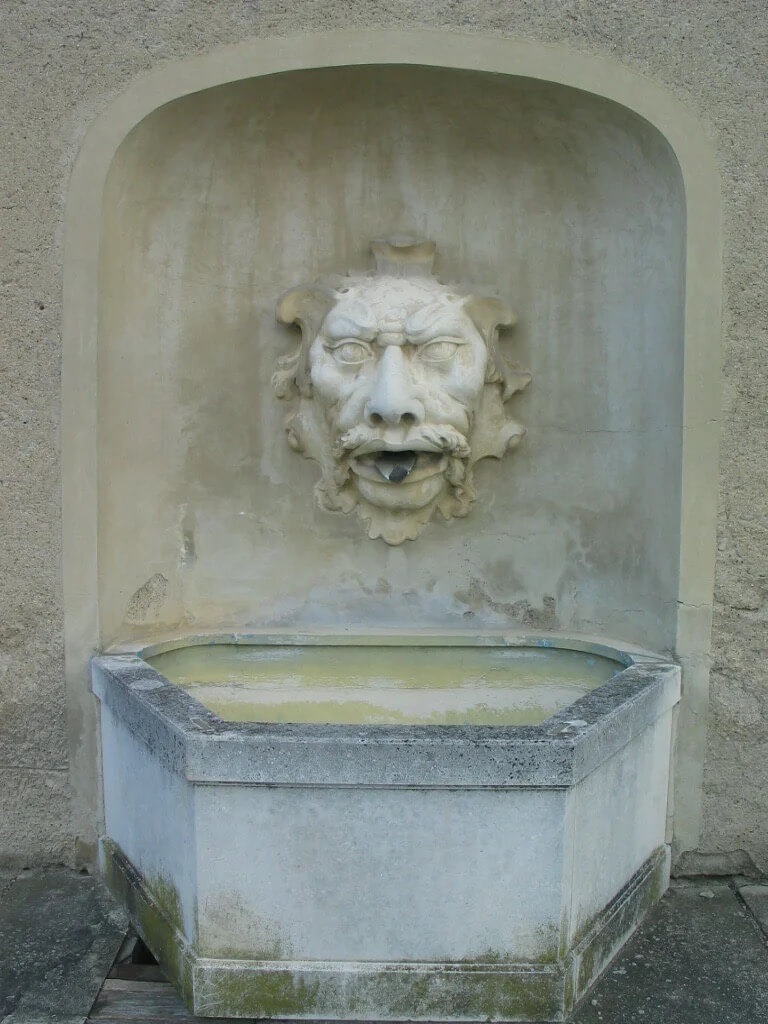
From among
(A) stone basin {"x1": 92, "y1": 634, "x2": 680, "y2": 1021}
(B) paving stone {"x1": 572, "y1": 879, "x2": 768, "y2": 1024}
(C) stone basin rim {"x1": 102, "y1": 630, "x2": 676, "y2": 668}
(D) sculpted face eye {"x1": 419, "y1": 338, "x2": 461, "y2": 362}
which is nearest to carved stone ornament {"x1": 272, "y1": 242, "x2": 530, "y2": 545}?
(D) sculpted face eye {"x1": 419, "y1": 338, "x2": 461, "y2": 362}

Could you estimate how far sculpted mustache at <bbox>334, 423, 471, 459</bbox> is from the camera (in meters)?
3.21

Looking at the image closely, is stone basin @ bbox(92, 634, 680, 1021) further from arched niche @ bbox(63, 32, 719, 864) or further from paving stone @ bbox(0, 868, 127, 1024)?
arched niche @ bbox(63, 32, 719, 864)

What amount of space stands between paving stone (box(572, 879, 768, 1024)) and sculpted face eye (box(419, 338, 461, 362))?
1787 mm

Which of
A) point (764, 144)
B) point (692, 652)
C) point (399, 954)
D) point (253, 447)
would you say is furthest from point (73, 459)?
point (764, 144)

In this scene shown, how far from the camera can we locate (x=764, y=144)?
285 centimetres

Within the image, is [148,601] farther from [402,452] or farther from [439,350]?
[439,350]

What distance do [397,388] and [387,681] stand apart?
3.26 feet

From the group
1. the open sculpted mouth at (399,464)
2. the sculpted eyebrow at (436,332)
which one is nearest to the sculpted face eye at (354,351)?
the sculpted eyebrow at (436,332)

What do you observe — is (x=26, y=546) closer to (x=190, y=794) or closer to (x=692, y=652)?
(x=190, y=794)

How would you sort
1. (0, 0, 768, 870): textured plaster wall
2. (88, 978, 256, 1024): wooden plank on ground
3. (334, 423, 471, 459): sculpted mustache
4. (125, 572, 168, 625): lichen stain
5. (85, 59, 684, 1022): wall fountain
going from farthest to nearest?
(125, 572, 168, 625): lichen stain, (334, 423, 471, 459): sculpted mustache, (85, 59, 684, 1022): wall fountain, (0, 0, 768, 870): textured plaster wall, (88, 978, 256, 1024): wooden plank on ground

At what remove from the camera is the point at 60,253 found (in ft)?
9.69

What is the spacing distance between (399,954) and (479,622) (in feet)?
4.62

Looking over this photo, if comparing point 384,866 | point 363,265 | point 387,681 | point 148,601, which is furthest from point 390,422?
point 384,866

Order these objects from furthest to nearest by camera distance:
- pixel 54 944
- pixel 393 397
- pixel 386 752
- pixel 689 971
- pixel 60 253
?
pixel 393 397, pixel 60 253, pixel 54 944, pixel 689 971, pixel 386 752
